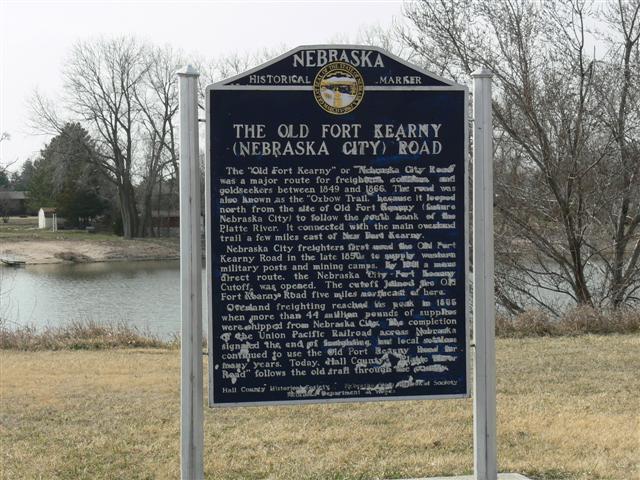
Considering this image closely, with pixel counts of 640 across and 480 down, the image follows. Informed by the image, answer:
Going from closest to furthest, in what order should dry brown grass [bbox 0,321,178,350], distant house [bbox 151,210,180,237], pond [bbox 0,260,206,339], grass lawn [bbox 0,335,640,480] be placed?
grass lawn [bbox 0,335,640,480] < dry brown grass [bbox 0,321,178,350] < pond [bbox 0,260,206,339] < distant house [bbox 151,210,180,237]

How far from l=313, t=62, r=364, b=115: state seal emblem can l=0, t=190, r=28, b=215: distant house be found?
240 feet

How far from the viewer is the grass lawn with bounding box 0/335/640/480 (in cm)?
574

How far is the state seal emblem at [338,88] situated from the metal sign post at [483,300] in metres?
0.72

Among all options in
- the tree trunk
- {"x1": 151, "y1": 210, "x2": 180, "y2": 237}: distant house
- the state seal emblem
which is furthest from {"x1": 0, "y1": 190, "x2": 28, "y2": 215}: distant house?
the state seal emblem

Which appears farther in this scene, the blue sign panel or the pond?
the pond

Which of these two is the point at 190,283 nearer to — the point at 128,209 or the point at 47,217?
the point at 128,209

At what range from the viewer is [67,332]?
43.6 ft

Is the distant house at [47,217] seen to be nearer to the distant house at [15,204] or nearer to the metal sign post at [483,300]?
the distant house at [15,204]

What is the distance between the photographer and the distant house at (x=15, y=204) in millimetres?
74375

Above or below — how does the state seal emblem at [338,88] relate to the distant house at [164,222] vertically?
above

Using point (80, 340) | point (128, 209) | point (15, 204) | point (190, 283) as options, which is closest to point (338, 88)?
point (190, 283)

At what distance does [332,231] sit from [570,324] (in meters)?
8.85

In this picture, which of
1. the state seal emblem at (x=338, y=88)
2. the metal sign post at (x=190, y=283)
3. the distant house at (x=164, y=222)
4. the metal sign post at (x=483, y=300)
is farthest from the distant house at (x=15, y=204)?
the metal sign post at (x=483, y=300)

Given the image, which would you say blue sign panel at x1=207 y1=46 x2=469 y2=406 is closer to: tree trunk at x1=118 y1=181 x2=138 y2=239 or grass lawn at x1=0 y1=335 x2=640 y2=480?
grass lawn at x1=0 y1=335 x2=640 y2=480
